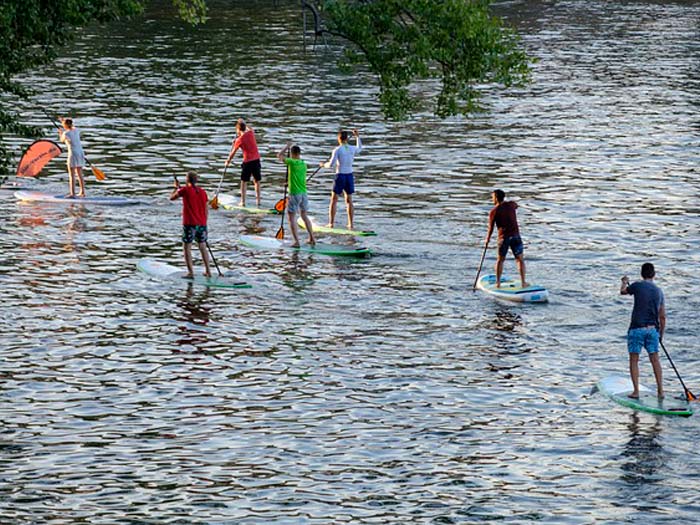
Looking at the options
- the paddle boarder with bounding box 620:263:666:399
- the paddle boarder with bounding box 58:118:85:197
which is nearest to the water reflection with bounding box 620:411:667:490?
the paddle boarder with bounding box 620:263:666:399

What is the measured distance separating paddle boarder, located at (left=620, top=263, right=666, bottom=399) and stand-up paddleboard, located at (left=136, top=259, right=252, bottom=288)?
369 inches

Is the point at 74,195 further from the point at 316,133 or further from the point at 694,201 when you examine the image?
the point at 694,201

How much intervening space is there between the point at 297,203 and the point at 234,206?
468 cm

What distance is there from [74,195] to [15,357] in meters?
13.3

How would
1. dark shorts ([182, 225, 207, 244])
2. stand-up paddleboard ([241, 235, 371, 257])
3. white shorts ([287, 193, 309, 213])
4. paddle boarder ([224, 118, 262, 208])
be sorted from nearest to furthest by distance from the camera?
dark shorts ([182, 225, 207, 244]) → stand-up paddleboard ([241, 235, 371, 257]) → white shorts ([287, 193, 309, 213]) → paddle boarder ([224, 118, 262, 208])

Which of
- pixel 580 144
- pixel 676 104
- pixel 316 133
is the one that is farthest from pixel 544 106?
pixel 316 133

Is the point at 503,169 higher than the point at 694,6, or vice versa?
the point at 694,6

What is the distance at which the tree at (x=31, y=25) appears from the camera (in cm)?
1866

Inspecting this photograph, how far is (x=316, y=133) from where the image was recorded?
45.7 meters

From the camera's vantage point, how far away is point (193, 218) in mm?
26672

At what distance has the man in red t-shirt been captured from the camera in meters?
26.6

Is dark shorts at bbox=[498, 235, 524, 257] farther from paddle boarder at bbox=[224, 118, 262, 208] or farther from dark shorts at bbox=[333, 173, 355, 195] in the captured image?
paddle boarder at bbox=[224, 118, 262, 208]

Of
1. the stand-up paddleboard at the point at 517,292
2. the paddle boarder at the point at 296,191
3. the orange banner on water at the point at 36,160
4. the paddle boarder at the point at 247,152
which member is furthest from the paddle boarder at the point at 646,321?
the orange banner on water at the point at 36,160

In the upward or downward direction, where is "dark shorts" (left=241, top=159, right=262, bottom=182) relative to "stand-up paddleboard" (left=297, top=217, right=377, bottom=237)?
upward
